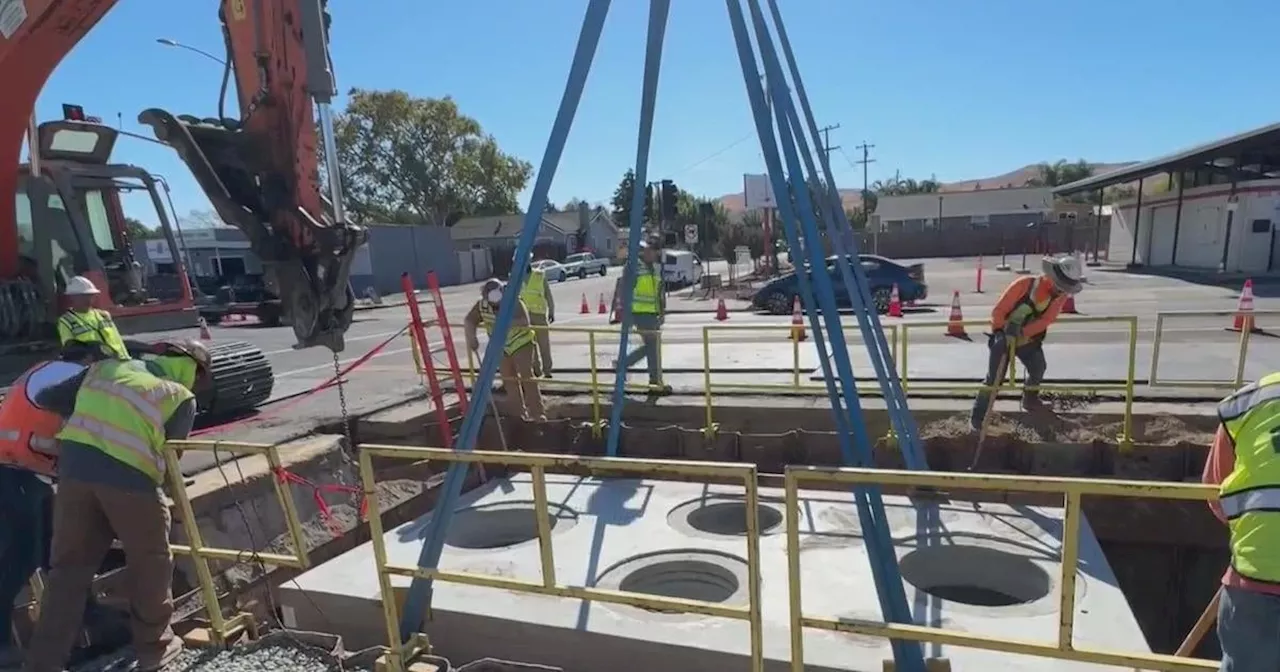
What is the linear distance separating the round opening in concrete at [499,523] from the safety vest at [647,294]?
3.33 meters

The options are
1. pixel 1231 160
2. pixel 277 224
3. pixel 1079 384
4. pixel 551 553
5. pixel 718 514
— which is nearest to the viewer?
pixel 551 553

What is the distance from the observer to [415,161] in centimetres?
5141

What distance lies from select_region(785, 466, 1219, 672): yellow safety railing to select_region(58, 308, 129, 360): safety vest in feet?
11.8

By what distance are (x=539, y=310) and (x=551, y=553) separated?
570 cm

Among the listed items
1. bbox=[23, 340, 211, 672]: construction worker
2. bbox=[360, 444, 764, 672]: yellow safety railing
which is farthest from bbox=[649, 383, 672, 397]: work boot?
bbox=[23, 340, 211, 672]: construction worker

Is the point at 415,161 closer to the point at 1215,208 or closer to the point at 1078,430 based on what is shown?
the point at 1215,208

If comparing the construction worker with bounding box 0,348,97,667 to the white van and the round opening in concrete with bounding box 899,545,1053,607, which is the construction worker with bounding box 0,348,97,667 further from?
the white van

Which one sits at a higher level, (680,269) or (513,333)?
(513,333)

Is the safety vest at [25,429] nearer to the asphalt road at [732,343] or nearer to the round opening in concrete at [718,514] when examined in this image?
the asphalt road at [732,343]

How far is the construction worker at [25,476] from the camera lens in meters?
3.97

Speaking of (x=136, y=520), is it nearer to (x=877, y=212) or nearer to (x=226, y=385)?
(x=226, y=385)

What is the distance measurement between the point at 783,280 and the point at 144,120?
1599 centimetres

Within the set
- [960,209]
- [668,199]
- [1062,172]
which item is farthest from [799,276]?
[1062,172]

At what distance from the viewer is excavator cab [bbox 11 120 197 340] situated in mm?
6199
